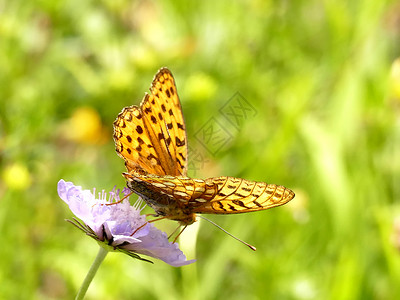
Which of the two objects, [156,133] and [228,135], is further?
[228,135]

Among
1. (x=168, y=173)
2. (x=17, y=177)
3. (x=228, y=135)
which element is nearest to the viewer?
(x=168, y=173)

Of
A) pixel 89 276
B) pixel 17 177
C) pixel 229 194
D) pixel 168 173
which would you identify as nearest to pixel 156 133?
pixel 168 173

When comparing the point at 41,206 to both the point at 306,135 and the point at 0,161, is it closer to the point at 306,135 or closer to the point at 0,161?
the point at 0,161

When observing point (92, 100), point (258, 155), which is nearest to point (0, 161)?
point (92, 100)

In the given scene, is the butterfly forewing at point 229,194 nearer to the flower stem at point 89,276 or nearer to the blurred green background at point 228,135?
the flower stem at point 89,276

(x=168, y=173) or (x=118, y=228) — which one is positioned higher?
(x=168, y=173)

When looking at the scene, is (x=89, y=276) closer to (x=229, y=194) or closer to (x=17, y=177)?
(x=229, y=194)

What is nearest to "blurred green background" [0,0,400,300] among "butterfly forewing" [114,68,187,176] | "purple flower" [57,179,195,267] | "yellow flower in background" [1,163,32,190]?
"yellow flower in background" [1,163,32,190]

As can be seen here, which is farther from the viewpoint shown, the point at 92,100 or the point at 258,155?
the point at 92,100
